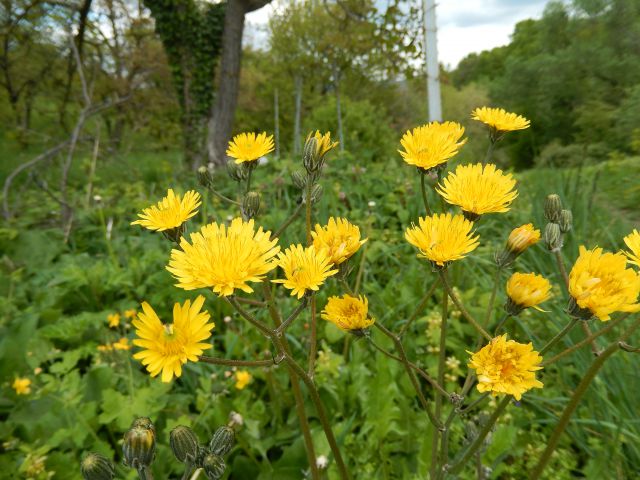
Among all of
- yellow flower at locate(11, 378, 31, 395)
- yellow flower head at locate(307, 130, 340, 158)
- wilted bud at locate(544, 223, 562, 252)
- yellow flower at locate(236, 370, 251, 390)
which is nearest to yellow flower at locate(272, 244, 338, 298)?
yellow flower head at locate(307, 130, 340, 158)

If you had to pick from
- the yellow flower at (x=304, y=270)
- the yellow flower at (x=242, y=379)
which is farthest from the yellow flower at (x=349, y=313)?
the yellow flower at (x=242, y=379)

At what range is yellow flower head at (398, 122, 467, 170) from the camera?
86 centimetres

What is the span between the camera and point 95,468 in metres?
0.71

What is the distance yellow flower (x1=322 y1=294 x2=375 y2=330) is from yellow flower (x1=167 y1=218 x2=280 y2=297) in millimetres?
148

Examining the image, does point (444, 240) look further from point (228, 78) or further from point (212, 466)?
point (228, 78)

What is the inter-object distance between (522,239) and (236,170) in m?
0.69

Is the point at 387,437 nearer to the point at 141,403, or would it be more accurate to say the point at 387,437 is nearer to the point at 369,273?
the point at 141,403

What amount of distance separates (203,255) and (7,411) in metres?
1.38

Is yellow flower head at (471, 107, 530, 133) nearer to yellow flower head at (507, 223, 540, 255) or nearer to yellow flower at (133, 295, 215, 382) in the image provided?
yellow flower head at (507, 223, 540, 255)

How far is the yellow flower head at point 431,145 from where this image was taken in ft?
2.82

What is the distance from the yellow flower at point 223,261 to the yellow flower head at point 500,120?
0.65 m

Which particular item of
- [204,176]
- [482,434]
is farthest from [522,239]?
[204,176]

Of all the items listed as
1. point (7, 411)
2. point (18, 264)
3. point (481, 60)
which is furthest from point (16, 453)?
point (481, 60)

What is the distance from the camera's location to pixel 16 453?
137 centimetres
